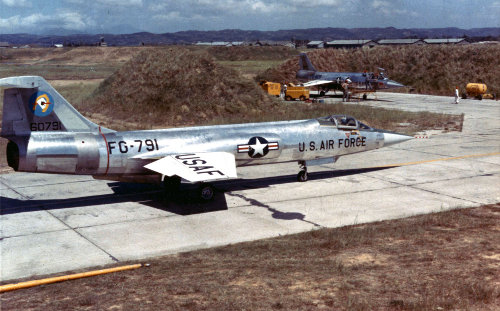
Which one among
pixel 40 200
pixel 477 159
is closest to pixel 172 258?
pixel 40 200

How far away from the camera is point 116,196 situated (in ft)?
61.0

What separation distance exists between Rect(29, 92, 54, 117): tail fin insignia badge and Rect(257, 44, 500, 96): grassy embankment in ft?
188

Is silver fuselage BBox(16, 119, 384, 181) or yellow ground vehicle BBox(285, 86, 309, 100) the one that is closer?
silver fuselage BBox(16, 119, 384, 181)

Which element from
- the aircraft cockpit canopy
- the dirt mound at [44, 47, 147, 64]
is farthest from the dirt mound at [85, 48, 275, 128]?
the dirt mound at [44, 47, 147, 64]

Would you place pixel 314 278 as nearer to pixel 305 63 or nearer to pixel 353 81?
pixel 353 81

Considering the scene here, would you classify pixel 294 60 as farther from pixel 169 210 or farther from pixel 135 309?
pixel 135 309

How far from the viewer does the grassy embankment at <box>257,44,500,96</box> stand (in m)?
67.1

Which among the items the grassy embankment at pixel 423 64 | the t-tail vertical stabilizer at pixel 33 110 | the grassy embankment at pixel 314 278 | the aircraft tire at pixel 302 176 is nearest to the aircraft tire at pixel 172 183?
the t-tail vertical stabilizer at pixel 33 110

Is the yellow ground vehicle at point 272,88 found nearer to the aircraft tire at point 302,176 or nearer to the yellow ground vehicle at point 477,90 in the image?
the yellow ground vehicle at point 477,90

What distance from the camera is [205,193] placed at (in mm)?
17453

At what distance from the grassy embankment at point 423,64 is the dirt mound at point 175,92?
29.2 m

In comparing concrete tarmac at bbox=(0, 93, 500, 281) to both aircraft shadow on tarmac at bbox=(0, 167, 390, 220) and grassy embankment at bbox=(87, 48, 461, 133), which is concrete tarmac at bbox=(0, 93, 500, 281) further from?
grassy embankment at bbox=(87, 48, 461, 133)

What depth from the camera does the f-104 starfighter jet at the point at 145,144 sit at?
1533 centimetres

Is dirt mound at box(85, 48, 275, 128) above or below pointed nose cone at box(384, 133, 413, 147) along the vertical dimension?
above
